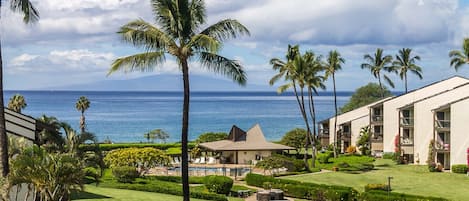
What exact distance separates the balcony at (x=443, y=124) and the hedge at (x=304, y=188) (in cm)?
2049

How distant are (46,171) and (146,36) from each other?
5756mm

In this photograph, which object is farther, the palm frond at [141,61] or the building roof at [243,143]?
the building roof at [243,143]

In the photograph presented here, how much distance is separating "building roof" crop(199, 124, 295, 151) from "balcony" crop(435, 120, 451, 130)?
1484cm

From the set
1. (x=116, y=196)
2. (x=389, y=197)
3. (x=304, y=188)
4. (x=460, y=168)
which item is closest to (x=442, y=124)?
(x=460, y=168)

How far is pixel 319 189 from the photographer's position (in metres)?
38.4

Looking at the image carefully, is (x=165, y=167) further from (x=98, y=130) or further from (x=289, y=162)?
(x=98, y=130)

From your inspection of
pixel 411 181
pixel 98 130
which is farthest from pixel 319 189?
pixel 98 130

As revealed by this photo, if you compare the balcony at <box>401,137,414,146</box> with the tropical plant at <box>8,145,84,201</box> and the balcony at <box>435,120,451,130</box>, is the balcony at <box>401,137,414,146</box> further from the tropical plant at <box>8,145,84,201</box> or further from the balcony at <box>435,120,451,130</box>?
the tropical plant at <box>8,145,84,201</box>

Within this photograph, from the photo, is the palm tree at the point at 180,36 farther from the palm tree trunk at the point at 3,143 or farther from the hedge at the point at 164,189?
the hedge at the point at 164,189

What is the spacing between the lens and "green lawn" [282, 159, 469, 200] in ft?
138

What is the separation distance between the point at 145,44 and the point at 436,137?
137ft

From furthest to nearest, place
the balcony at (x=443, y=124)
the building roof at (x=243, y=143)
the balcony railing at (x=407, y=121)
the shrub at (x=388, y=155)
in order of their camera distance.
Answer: the shrub at (x=388, y=155) < the building roof at (x=243, y=143) < the balcony railing at (x=407, y=121) < the balcony at (x=443, y=124)

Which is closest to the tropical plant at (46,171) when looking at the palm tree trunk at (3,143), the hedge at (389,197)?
the palm tree trunk at (3,143)

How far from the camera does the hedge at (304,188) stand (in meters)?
36.5
